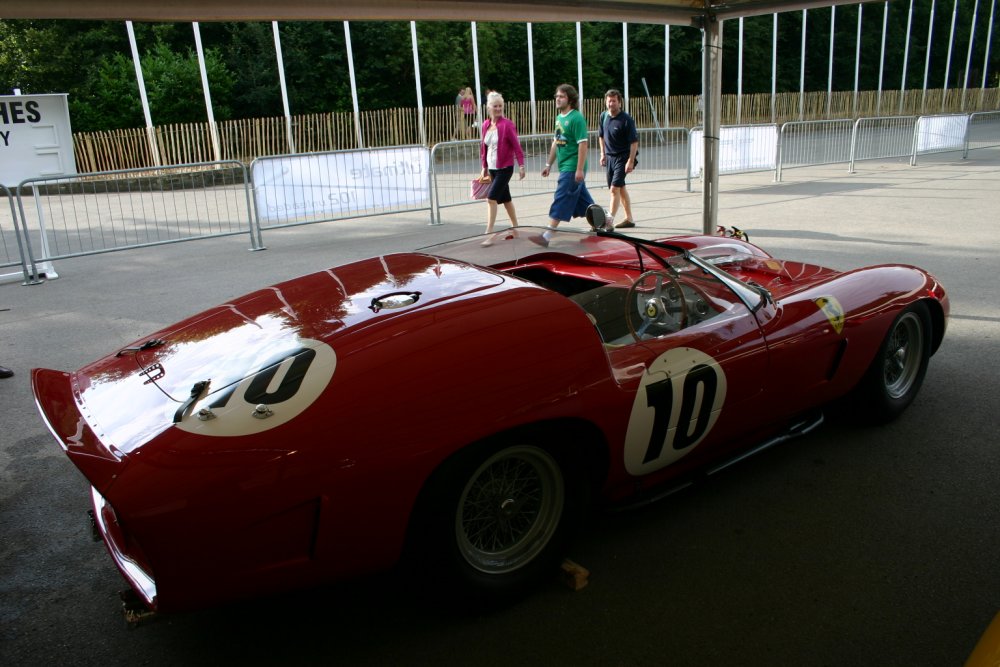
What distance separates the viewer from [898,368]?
4.04m

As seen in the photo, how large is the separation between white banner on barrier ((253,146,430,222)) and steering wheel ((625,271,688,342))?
7823 millimetres

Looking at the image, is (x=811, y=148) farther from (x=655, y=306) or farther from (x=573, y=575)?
(x=573, y=575)

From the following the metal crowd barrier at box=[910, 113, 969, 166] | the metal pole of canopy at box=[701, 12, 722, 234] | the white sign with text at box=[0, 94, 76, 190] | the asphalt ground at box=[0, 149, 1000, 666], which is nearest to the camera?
the asphalt ground at box=[0, 149, 1000, 666]

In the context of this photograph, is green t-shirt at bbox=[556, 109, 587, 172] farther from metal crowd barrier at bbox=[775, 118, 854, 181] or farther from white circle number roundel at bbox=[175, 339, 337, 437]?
metal crowd barrier at bbox=[775, 118, 854, 181]

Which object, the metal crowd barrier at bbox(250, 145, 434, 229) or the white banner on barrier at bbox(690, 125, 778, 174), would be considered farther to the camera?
the white banner on barrier at bbox(690, 125, 778, 174)

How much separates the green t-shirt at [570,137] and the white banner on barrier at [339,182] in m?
2.93

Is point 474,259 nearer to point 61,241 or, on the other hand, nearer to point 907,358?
point 907,358

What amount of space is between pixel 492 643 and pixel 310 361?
1.09 meters

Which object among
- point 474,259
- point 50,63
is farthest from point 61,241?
point 50,63

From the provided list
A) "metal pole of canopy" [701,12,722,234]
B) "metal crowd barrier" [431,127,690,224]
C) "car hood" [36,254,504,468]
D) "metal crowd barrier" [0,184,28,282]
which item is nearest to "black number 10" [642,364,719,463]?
"car hood" [36,254,504,468]

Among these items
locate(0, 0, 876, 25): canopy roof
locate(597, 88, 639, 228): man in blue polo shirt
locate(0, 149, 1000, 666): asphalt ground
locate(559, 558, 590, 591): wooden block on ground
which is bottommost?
locate(0, 149, 1000, 666): asphalt ground

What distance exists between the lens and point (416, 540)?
7.69 feet

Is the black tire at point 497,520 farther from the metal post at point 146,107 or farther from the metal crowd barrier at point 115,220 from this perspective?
the metal post at point 146,107

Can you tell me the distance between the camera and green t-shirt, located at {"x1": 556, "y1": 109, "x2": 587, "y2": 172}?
29.7 ft
